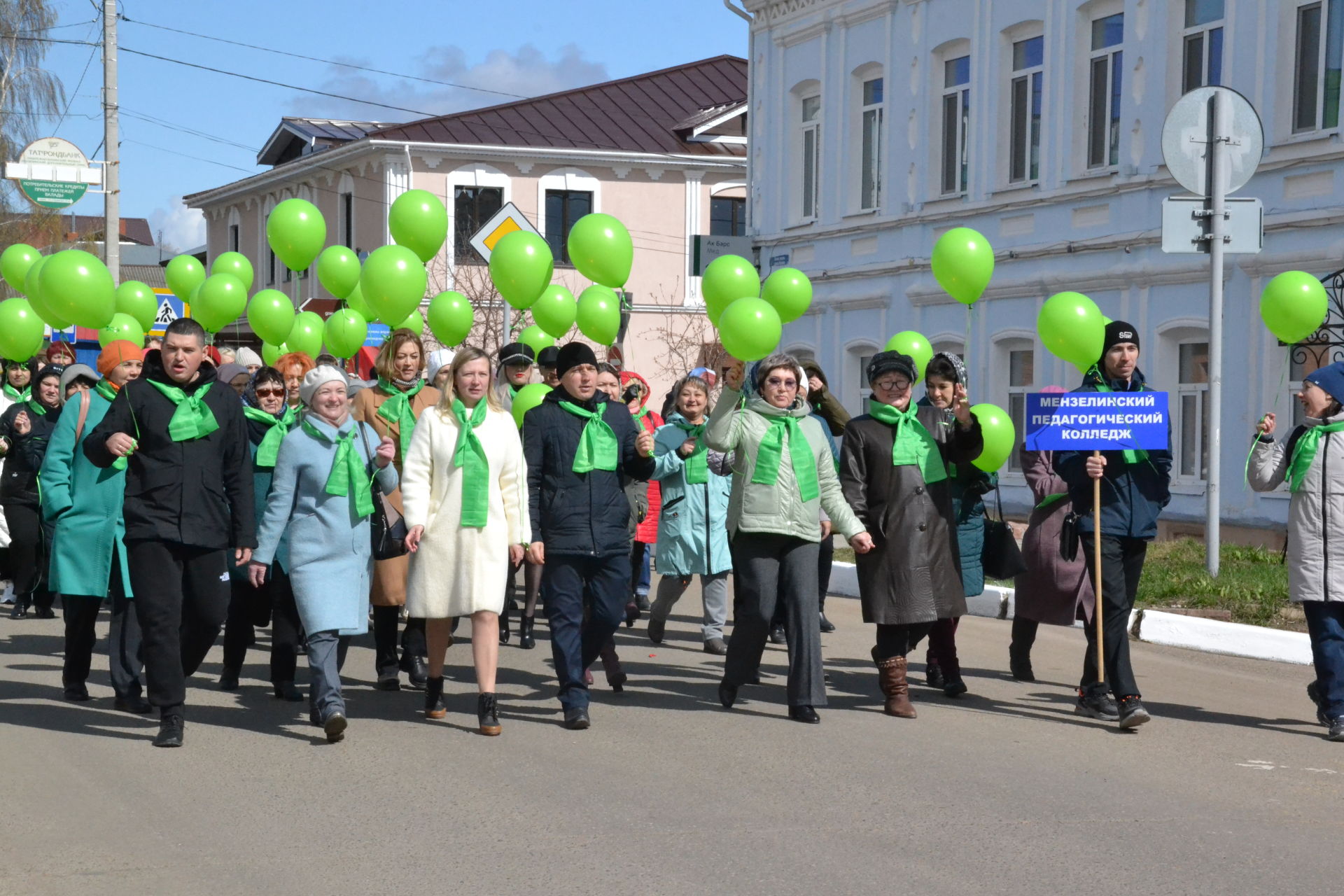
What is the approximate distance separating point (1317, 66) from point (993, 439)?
9.65 meters

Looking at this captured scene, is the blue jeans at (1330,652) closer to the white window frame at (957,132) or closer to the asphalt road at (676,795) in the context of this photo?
the asphalt road at (676,795)

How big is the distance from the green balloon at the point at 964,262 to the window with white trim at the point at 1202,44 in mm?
8759

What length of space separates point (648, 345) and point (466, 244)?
18.1 ft

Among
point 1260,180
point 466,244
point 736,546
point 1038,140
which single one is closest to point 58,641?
point 736,546

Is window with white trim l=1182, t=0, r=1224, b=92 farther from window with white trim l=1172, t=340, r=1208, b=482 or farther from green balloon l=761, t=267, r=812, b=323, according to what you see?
green balloon l=761, t=267, r=812, b=323

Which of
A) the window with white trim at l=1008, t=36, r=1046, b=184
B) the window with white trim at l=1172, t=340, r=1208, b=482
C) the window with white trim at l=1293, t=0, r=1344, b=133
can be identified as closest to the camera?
the window with white trim at l=1293, t=0, r=1344, b=133

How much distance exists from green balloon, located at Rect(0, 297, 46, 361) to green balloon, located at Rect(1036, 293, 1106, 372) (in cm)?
787

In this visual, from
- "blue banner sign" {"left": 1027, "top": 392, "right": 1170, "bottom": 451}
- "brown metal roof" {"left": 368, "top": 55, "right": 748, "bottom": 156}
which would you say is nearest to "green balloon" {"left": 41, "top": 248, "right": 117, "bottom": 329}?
"blue banner sign" {"left": 1027, "top": 392, "right": 1170, "bottom": 451}

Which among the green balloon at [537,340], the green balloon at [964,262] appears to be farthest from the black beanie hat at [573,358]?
the green balloon at [537,340]

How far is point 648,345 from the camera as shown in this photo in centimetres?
4447

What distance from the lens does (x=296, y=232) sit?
1305 centimetres

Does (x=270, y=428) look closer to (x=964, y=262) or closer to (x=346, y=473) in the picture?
(x=346, y=473)

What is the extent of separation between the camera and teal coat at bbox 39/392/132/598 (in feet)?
28.2

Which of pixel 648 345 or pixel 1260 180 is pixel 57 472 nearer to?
pixel 1260 180
